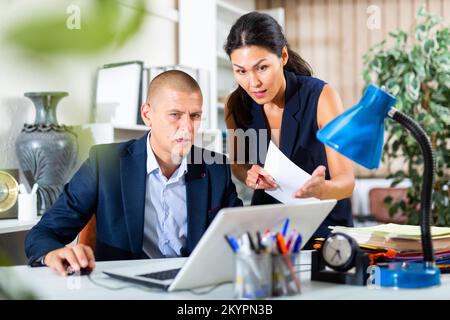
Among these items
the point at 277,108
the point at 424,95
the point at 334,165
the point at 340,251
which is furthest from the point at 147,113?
the point at 424,95

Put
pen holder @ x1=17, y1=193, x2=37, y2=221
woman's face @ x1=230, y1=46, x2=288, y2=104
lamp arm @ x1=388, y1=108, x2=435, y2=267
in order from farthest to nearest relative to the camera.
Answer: pen holder @ x1=17, y1=193, x2=37, y2=221 < woman's face @ x1=230, y1=46, x2=288, y2=104 < lamp arm @ x1=388, y1=108, x2=435, y2=267

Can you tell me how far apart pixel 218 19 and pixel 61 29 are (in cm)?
432

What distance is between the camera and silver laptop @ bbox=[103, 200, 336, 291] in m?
0.82

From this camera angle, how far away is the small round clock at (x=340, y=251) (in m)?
0.97

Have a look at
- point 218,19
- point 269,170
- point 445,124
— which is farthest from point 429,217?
point 218,19

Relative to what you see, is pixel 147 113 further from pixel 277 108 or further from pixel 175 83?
pixel 277 108

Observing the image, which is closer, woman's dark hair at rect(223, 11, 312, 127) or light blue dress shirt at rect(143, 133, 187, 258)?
light blue dress shirt at rect(143, 133, 187, 258)

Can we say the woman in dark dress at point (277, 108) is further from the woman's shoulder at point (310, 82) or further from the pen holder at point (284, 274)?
the pen holder at point (284, 274)

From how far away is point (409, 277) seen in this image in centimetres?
94

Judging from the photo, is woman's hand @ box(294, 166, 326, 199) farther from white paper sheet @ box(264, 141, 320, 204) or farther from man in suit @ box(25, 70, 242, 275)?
man in suit @ box(25, 70, 242, 275)

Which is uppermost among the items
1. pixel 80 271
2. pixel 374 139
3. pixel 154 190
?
pixel 374 139

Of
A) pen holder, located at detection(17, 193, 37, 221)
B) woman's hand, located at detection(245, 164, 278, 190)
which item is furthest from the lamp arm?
pen holder, located at detection(17, 193, 37, 221)

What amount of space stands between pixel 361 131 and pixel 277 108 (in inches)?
39.2
